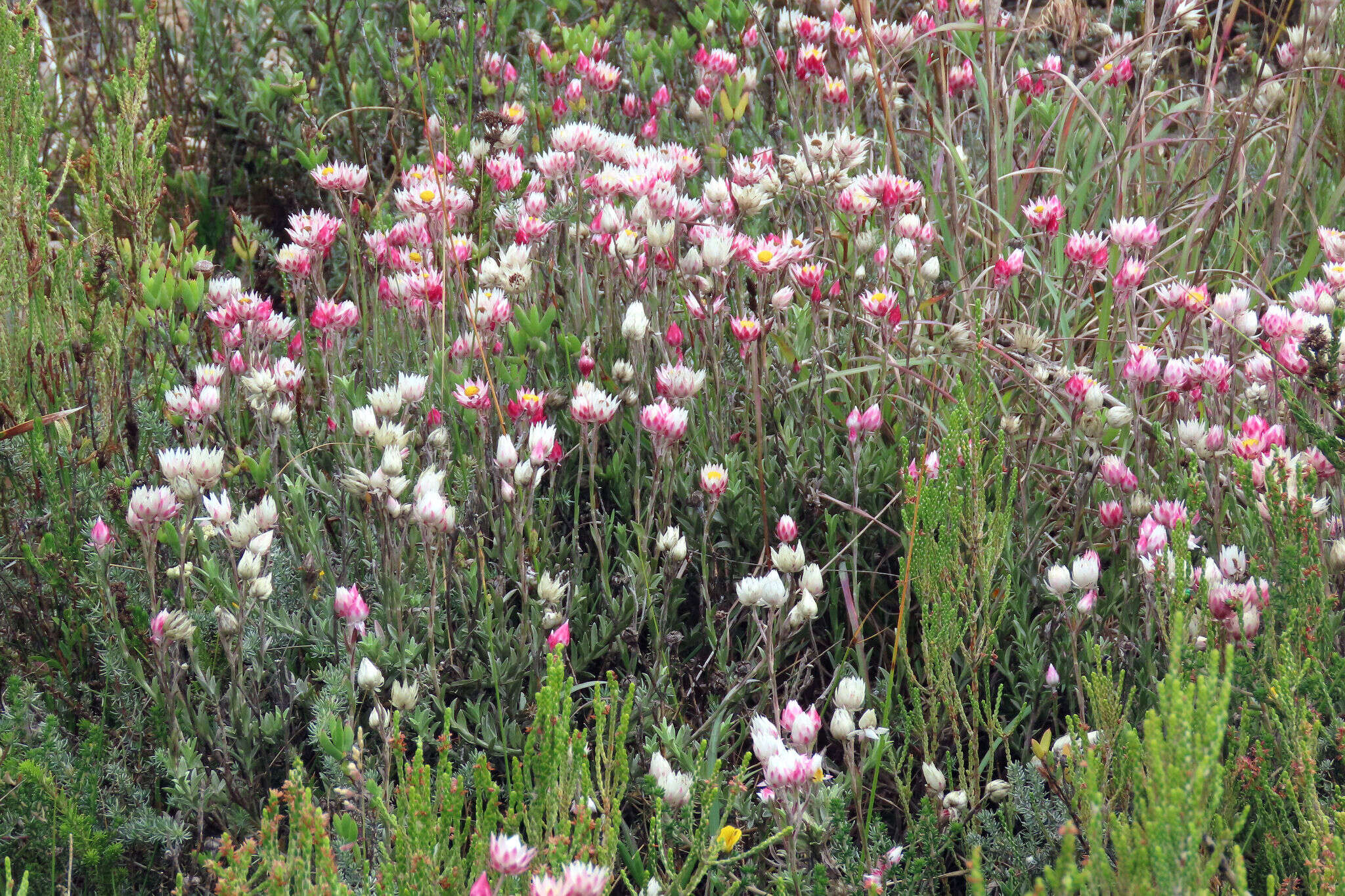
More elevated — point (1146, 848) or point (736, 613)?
point (1146, 848)

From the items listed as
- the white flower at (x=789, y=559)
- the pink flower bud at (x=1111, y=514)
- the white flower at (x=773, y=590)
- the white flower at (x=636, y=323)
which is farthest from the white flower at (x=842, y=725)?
the white flower at (x=636, y=323)

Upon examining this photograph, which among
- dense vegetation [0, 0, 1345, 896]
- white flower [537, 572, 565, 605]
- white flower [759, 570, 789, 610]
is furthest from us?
white flower [537, 572, 565, 605]

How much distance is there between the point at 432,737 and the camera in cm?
188

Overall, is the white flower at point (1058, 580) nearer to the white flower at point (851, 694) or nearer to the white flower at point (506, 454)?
the white flower at point (851, 694)

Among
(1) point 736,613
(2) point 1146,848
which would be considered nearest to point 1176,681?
(2) point 1146,848

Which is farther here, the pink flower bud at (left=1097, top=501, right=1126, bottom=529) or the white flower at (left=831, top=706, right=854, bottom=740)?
the pink flower bud at (left=1097, top=501, right=1126, bottom=529)

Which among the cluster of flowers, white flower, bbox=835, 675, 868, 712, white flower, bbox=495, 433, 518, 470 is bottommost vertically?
white flower, bbox=835, 675, 868, 712

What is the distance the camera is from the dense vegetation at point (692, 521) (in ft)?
5.04

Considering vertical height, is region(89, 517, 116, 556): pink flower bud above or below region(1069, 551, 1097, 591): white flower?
above

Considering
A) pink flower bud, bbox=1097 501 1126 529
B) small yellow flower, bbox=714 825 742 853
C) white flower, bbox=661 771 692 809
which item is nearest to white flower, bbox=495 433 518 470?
white flower, bbox=661 771 692 809

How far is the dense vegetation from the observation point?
5.04 ft

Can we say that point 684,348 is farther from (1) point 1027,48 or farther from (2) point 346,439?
(1) point 1027,48

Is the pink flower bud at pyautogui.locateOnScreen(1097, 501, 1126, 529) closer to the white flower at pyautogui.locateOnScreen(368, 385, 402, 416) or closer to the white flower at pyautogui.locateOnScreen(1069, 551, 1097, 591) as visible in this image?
the white flower at pyautogui.locateOnScreen(1069, 551, 1097, 591)

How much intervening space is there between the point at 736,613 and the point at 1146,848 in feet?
3.61
